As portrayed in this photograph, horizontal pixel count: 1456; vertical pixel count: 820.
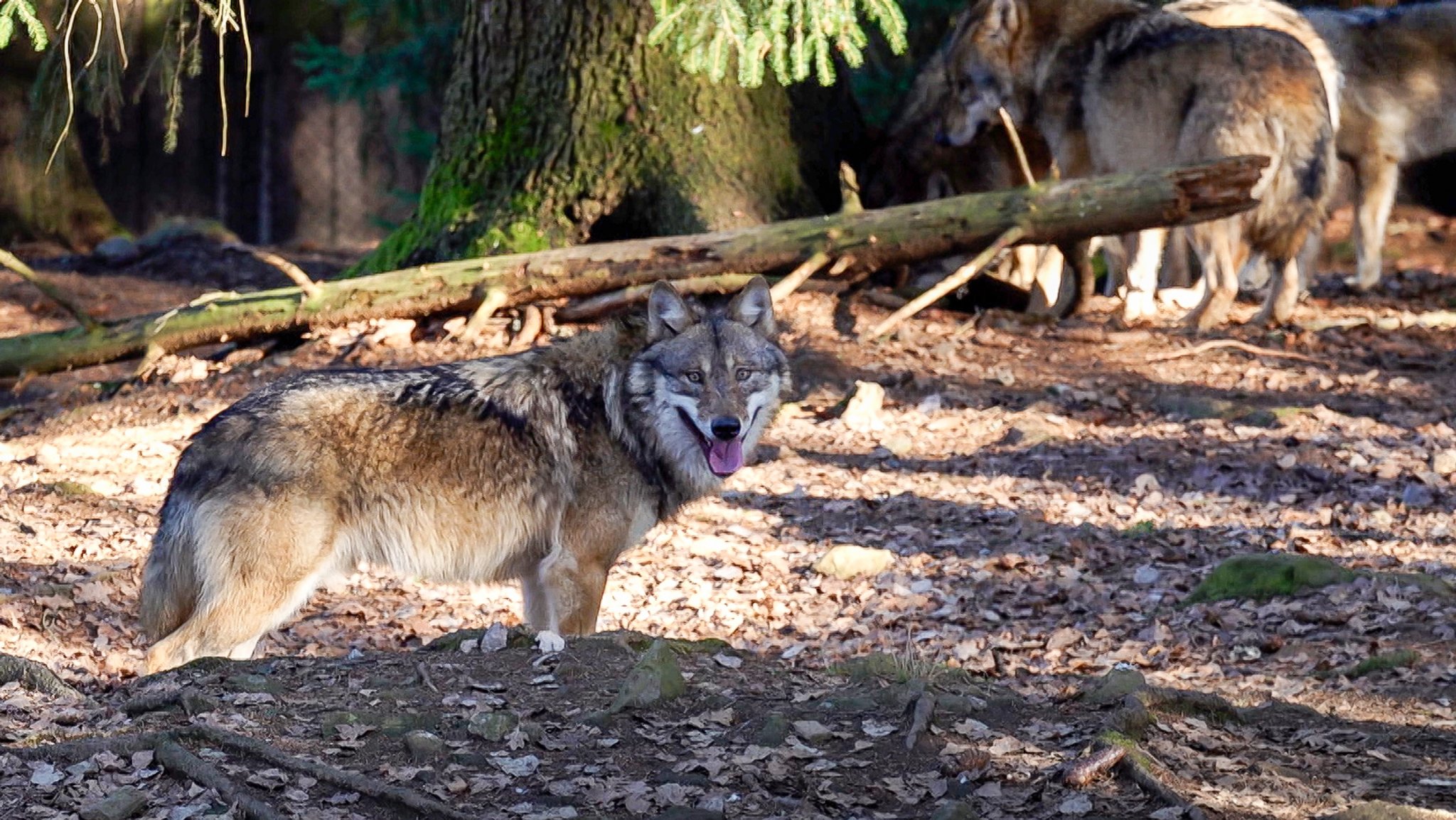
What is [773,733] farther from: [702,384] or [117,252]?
[117,252]

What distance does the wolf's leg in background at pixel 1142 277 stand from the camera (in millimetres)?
12352

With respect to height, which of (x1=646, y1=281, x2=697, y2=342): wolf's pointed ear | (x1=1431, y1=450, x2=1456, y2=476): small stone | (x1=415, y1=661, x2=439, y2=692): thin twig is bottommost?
(x1=1431, y1=450, x2=1456, y2=476): small stone

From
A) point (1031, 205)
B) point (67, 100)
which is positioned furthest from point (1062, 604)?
point (67, 100)

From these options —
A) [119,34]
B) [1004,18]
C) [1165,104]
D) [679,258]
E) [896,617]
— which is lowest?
[896,617]

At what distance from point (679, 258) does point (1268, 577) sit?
4.98 m

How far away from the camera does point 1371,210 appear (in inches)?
553

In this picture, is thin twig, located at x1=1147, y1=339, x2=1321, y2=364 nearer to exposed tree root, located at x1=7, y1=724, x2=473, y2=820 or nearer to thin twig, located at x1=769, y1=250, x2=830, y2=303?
thin twig, located at x1=769, y1=250, x2=830, y2=303

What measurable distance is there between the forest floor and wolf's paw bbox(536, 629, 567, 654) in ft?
0.16

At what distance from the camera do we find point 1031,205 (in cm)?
1066

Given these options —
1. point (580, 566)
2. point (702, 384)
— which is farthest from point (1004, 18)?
point (580, 566)

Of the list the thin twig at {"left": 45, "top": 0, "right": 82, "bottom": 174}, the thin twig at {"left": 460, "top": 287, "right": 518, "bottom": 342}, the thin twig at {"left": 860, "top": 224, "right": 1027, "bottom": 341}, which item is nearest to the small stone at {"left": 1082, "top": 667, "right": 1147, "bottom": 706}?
the thin twig at {"left": 45, "top": 0, "right": 82, "bottom": 174}

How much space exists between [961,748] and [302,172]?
21581 mm

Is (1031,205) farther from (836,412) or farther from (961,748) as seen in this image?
(961,748)

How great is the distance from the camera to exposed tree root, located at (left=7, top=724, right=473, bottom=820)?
158 inches
